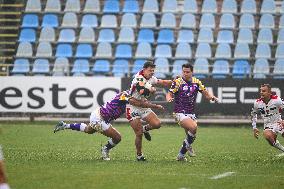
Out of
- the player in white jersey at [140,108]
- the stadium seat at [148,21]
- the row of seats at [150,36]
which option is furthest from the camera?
the stadium seat at [148,21]

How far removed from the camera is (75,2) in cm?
3172

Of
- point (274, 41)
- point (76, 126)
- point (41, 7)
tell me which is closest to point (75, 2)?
point (41, 7)

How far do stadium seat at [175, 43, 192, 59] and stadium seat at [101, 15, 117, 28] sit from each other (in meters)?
3.22

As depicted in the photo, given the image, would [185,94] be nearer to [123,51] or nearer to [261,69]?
[261,69]

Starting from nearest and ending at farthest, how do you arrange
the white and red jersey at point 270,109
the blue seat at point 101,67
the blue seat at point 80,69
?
the white and red jersey at point 270,109
the blue seat at point 80,69
the blue seat at point 101,67

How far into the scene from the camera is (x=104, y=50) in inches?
1179

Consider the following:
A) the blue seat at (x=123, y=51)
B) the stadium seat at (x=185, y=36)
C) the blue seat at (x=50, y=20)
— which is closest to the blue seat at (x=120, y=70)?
the blue seat at (x=123, y=51)

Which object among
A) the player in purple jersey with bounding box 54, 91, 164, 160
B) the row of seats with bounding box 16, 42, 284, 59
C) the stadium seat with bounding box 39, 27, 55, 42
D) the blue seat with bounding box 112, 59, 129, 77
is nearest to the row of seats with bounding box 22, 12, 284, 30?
the stadium seat with bounding box 39, 27, 55, 42

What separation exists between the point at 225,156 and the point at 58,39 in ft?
54.3

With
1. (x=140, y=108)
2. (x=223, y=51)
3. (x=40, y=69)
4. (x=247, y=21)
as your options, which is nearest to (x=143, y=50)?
(x=223, y=51)

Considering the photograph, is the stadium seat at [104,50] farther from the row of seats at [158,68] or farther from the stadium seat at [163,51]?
the stadium seat at [163,51]

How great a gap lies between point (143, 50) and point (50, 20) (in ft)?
15.7

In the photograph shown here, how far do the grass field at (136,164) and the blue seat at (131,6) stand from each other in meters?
10.1

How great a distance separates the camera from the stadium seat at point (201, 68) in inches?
1096
